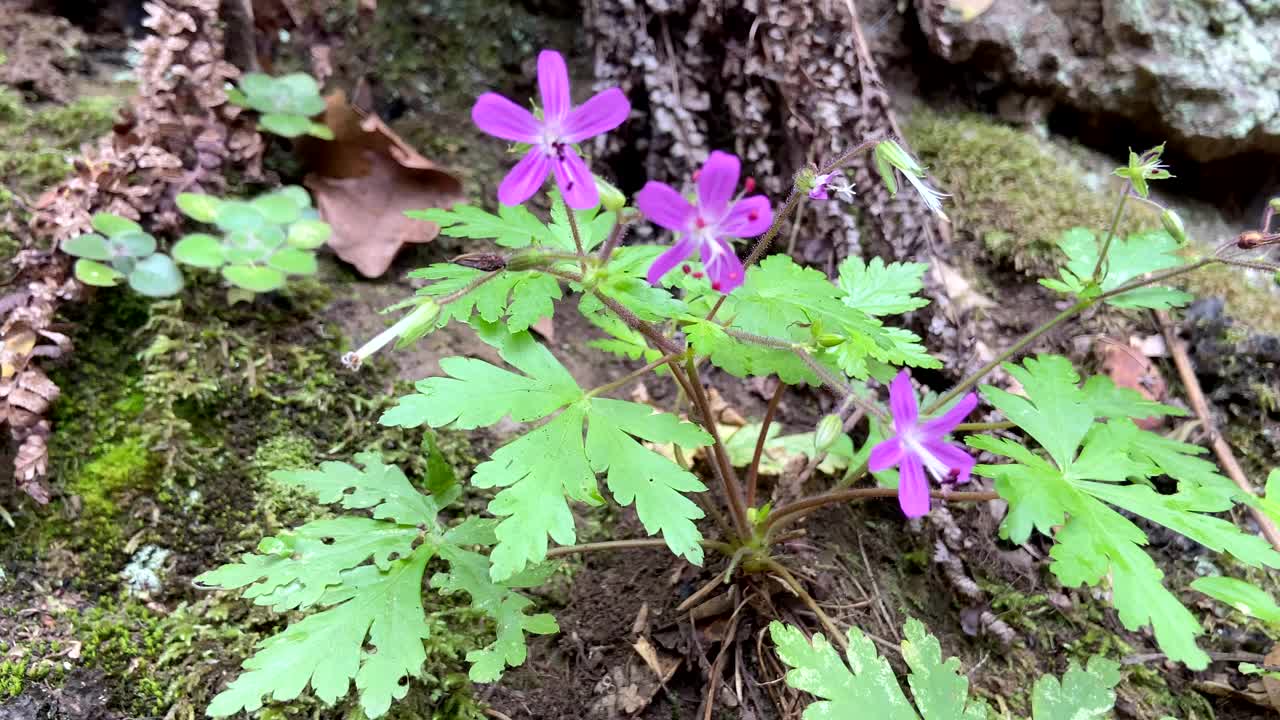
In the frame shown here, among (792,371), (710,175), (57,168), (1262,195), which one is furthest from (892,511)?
(57,168)

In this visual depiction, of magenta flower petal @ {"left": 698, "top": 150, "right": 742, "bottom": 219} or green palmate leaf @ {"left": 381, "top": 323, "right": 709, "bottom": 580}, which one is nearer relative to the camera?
magenta flower petal @ {"left": 698, "top": 150, "right": 742, "bottom": 219}

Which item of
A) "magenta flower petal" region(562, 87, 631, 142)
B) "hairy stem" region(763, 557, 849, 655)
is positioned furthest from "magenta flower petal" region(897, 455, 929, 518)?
"magenta flower petal" region(562, 87, 631, 142)

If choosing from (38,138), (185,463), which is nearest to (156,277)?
(185,463)

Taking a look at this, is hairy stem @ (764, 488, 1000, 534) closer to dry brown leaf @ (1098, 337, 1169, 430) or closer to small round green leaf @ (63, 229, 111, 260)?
dry brown leaf @ (1098, 337, 1169, 430)

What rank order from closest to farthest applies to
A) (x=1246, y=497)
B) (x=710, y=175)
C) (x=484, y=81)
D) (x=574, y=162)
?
(x=710, y=175) < (x=574, y=162) < (x=1246, y=497) < (x=484, y=81)

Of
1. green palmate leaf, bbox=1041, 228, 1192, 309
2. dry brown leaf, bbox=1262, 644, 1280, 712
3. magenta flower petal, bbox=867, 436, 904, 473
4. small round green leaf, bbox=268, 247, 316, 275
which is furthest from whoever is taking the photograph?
small round green leaf, bbox=268, 247, 316, 275

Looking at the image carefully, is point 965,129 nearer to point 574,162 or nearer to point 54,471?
point 574,162
